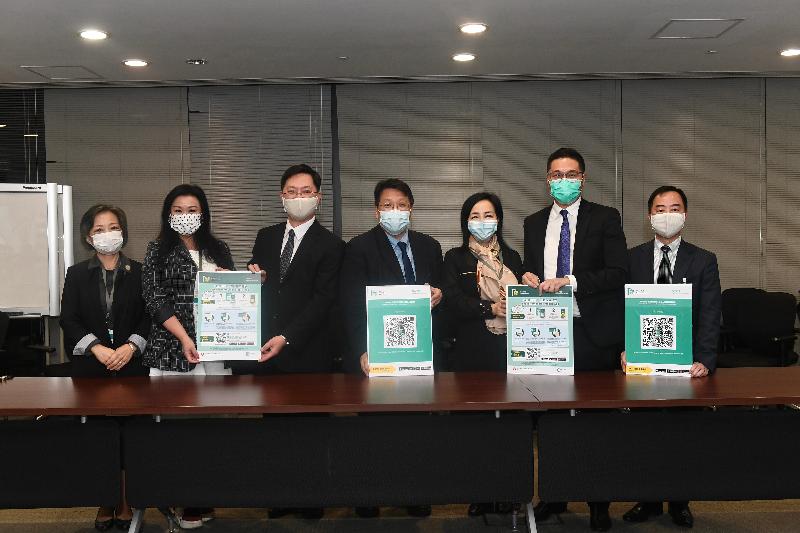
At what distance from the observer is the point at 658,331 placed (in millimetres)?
3270

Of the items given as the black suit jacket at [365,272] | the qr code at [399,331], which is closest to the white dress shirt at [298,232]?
the black suit jacket at [365,272]

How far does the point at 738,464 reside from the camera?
121 inches

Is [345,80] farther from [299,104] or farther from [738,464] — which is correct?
[738,464]

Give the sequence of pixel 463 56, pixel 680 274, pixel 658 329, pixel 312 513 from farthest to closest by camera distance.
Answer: pixel 463 56 → pixel 312 513 → pixel 680 274 → pixel 658 329

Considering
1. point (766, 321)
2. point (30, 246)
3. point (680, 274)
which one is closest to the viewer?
point (680, 274)

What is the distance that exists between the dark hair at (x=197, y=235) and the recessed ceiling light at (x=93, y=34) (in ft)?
6.16

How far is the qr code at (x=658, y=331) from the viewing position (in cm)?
325

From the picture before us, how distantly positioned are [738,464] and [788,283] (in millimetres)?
4447

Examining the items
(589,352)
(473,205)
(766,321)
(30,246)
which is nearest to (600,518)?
(589,352)

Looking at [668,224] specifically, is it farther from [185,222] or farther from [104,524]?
[104,524]

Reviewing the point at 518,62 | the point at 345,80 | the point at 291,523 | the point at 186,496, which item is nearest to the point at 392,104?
the point at 345,80

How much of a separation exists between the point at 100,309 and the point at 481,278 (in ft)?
6.41

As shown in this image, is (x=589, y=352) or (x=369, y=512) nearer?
(x=589, y=352)

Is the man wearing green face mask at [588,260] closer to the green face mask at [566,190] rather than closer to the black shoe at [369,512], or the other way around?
the green face mask at [566,190]
